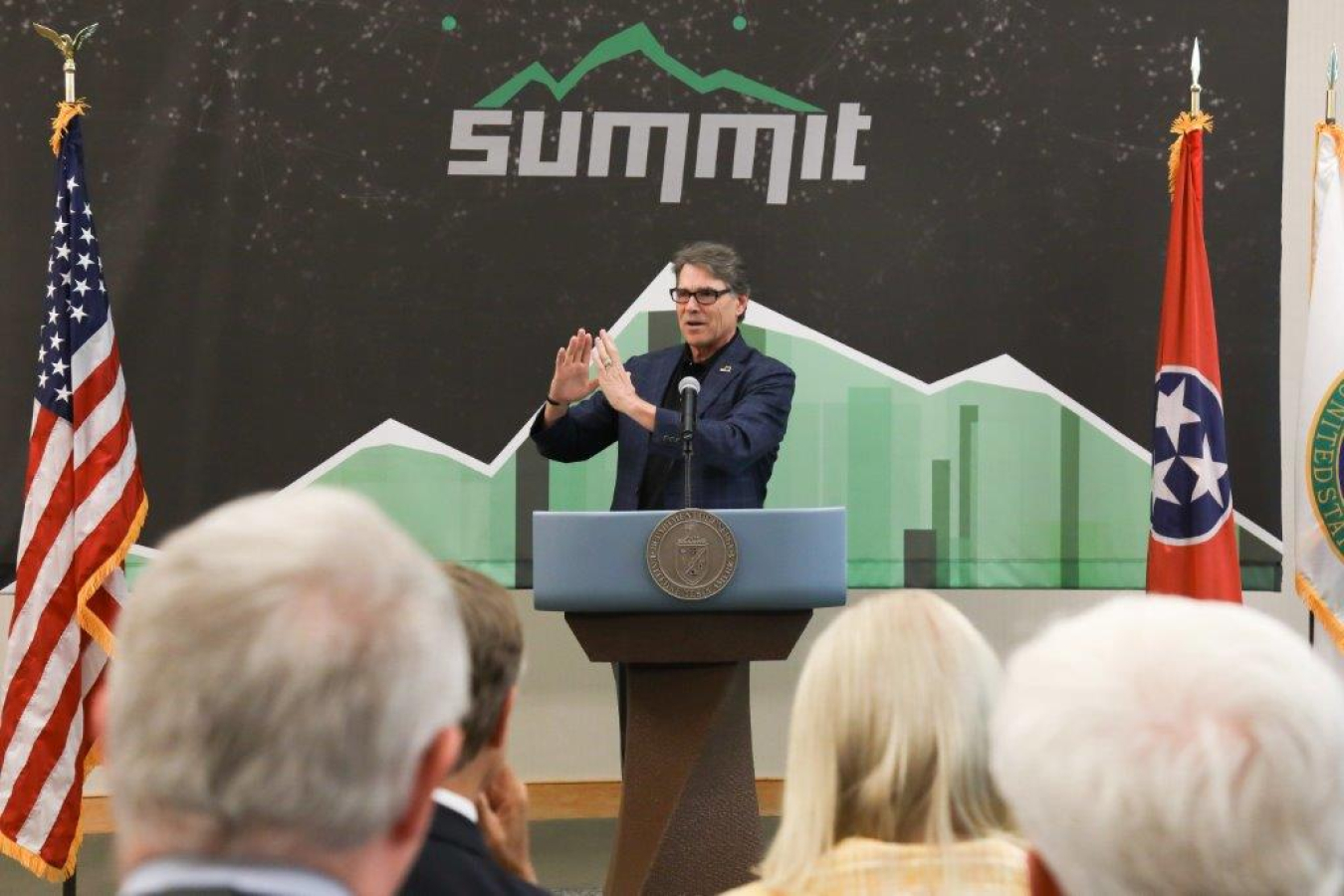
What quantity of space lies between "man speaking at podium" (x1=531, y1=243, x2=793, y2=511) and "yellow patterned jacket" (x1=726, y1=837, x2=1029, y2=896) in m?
2.20

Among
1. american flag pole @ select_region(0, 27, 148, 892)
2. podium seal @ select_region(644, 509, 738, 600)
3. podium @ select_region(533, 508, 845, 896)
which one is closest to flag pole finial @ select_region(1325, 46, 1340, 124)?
podium @ select_region(533, 508, 845, 896)

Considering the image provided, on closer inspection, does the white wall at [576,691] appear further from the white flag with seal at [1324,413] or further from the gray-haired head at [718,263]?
the gray-haired head at [718,263]

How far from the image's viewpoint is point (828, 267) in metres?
4.95

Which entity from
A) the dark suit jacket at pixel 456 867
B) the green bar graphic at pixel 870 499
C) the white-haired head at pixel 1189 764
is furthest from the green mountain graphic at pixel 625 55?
the white-haired head at pixel 1189 764

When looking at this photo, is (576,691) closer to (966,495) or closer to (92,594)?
(966,495)

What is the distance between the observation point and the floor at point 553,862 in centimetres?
429

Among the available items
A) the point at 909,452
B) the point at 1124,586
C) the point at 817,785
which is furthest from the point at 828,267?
the point at 817,785

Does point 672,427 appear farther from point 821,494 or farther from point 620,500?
point 821,494

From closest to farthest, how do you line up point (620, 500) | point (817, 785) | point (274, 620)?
1. point (274, 620)
2. point (817, 785)
3. point (620, 500)

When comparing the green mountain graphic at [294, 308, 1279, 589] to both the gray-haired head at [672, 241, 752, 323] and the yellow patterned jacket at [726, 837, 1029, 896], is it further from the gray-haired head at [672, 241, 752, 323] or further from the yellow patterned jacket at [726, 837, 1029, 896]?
the yellow patterned jacket at [726, 837, 1029, 896]

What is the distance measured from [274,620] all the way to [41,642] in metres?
3.50

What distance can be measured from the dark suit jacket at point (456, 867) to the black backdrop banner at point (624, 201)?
3492 millimetres

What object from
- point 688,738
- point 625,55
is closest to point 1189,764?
point 688,738

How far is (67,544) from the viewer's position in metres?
4.02
